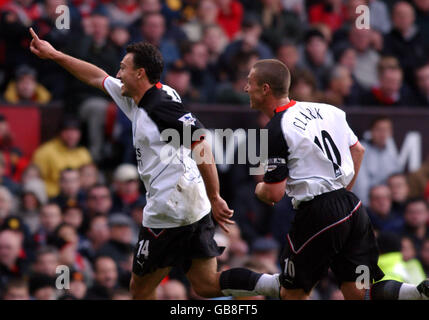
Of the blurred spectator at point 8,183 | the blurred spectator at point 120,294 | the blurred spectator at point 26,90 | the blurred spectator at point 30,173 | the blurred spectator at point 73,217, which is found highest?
the blurred spectator at point 26,90

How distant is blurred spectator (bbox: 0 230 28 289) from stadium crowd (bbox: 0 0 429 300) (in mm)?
12

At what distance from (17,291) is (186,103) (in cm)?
342

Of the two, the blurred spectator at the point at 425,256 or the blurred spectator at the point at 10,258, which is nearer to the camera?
the blurred spectator at the point at 10,258

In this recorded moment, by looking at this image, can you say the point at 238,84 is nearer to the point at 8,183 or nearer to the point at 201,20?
the point at 201,20

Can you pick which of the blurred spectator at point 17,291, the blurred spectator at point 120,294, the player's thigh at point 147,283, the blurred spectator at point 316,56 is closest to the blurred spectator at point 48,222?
the blurred spectator at point 17,291

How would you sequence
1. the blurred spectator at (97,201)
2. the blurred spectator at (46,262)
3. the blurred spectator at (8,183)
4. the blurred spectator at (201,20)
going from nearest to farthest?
1. the blurred spectator at (46,262)
2. the blurred spectator at (8,183)
3. the blurred spectator at (97,201)
4. the blurred spectator at (201,20)

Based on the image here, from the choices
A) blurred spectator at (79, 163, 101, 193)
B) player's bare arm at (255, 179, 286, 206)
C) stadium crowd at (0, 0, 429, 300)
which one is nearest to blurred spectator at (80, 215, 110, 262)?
stadium crowd at (0, 0, 429, 300)

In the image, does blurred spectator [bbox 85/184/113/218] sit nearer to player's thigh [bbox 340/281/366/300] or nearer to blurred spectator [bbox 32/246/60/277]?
blurred spectator [bbox 32/246/60/277]

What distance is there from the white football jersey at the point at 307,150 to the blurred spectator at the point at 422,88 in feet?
20.6

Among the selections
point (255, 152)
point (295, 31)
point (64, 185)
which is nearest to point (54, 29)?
point (64, 185)

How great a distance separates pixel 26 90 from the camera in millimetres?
11062

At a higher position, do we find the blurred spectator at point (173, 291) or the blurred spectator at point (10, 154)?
the blurred spectator at point (10, 154)

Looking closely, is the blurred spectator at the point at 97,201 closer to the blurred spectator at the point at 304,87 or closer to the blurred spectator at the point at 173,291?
the blurred spectator at the point at 173,291

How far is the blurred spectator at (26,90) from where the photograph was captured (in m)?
11.0
